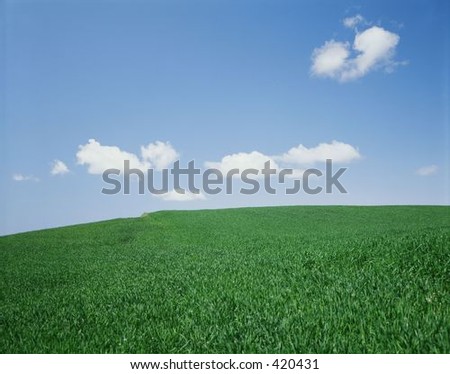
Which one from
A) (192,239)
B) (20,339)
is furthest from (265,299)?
(192,239)

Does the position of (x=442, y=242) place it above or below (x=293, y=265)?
above

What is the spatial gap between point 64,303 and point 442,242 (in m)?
8.61

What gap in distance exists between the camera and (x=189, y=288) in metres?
8.67

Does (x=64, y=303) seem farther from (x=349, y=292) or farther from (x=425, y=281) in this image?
(x=425, y=281)

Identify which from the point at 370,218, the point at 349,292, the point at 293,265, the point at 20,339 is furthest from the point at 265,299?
the point at 370,218

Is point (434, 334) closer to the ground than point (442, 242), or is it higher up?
closer to the ground

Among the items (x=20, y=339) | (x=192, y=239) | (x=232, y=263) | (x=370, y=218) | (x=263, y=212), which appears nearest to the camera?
(x=20, y=339)

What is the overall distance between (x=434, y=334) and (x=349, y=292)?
2.04 meters

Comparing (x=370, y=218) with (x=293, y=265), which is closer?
(x=293, y=265)

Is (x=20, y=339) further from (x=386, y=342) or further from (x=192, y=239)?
(x=192, y=239)

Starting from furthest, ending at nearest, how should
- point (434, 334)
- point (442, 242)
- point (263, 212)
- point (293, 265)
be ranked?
point (263, 212), point (293, 265), point (442, 242), point (434, 334)

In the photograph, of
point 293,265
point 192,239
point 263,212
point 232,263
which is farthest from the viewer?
point 263,212
